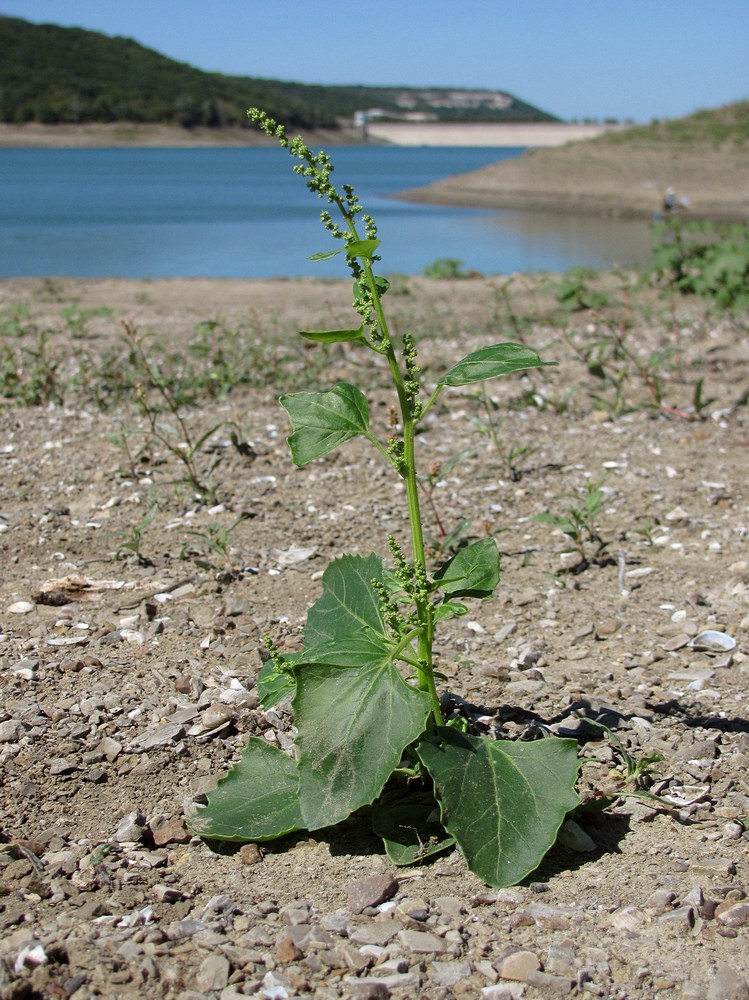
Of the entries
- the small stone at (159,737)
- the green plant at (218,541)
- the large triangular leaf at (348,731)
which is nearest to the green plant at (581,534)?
the green plant at (218,541)

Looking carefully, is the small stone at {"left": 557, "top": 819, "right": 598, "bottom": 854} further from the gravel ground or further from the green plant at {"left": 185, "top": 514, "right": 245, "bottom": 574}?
the green plant at {"left": 185, "top": 514, "right": 245, "bottom": 574}

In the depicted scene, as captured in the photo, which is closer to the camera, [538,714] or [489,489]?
[538,714]

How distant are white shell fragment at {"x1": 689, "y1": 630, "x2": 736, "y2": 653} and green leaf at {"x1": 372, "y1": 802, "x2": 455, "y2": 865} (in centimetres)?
118

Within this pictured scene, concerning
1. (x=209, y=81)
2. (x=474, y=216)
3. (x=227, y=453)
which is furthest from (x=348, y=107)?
(x=227, y=453)

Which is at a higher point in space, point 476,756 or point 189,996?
point 476,756

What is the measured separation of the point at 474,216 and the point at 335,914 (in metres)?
28.9

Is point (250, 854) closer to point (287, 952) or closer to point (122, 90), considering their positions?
point (287, 952)

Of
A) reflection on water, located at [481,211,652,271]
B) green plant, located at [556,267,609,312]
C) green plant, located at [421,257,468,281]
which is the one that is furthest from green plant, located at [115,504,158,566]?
reflection on water, located at [481,211,652,271]

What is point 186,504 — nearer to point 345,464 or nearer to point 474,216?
point 345,464

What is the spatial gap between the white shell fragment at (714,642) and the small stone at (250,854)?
59.0 inches

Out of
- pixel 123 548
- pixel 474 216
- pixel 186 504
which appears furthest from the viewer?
pixel 474 216

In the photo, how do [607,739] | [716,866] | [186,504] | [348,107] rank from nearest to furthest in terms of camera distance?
[716,866]
[607,739]
[186,504]
[348,107]

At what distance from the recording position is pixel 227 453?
4.62m

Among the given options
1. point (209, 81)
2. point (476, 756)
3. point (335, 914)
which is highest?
point (209, 81)
